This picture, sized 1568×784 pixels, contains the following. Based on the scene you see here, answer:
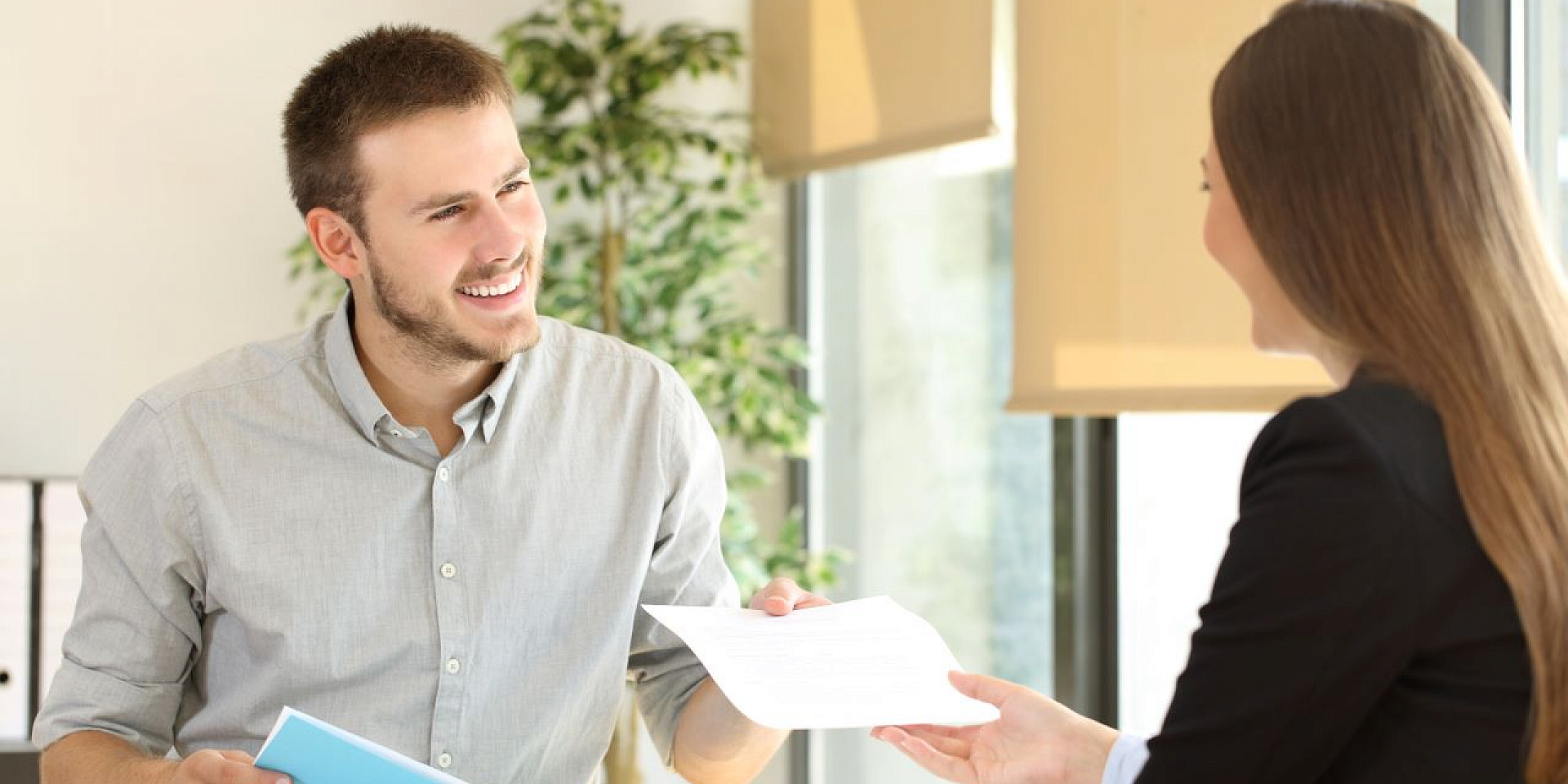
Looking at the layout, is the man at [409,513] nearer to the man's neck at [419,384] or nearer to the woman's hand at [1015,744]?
the man's neck at [419,384]

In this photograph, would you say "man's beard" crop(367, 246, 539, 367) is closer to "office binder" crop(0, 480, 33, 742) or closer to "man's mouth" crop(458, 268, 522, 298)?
"man's mouth" crop(458, 268, 522, 298)

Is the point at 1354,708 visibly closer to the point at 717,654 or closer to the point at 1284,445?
the point at 1284,445

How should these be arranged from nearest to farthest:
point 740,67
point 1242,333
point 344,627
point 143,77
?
1. point 344,627
2. point 1242,333
3. point 143,77
4. point 740,67

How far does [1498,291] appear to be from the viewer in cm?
105

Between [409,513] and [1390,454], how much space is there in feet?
3.70

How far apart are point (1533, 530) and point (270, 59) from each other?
3.01m

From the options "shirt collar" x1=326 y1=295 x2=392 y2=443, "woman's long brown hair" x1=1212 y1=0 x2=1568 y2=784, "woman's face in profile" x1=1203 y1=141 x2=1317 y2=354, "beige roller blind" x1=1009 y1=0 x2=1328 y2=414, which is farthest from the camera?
"beige roller blind" x1=1009 y1=0 x2=1328 y2=414

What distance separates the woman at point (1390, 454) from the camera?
0.98 metres

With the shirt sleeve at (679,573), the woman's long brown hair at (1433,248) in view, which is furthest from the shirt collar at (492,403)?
the woman's long brown hair at (1433,248)

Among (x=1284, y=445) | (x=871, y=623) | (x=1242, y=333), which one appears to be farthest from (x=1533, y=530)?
(x=1242, y=333)

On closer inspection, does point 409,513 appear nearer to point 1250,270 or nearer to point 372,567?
point 372,567

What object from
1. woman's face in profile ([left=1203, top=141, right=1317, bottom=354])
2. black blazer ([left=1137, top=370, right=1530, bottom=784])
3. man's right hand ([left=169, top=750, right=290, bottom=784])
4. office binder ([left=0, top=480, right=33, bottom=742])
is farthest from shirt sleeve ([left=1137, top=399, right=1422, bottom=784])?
office binder ([left=0, top=480, right=33, bottom=742])

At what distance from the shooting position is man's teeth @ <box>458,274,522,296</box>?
176 cm

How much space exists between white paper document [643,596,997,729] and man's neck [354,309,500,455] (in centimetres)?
44
